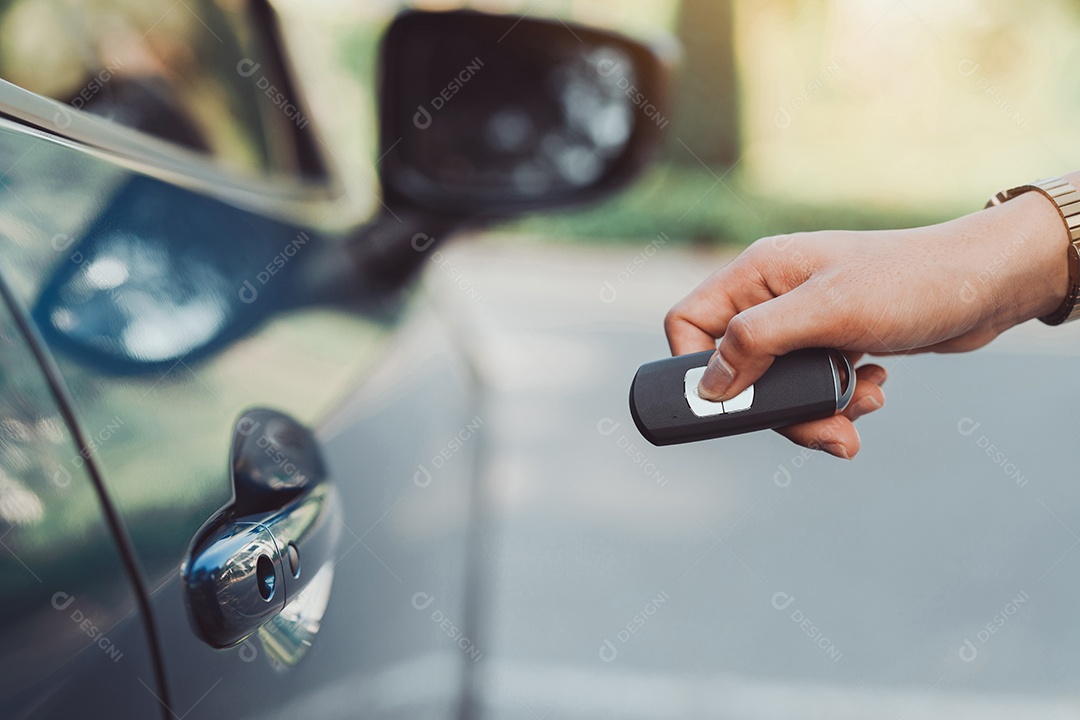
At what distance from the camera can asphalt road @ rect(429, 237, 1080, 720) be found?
69.5 inches

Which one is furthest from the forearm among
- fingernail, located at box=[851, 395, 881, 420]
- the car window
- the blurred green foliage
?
the blurred green foliage

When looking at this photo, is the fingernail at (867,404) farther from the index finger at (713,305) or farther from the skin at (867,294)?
the index finger at (713,305)

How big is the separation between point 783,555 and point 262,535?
1.25 m

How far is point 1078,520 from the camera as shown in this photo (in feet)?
6.39

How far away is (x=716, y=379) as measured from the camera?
1.13m

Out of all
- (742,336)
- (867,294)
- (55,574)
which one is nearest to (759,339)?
(742,336)

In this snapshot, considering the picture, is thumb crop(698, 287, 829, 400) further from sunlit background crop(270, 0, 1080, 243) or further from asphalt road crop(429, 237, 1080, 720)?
sunlit background crop(270, 0, 1080, 243)

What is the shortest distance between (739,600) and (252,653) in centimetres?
114

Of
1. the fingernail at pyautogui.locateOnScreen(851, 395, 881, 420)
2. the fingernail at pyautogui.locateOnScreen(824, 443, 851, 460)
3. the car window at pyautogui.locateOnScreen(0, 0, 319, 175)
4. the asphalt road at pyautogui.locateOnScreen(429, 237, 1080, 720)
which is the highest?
the car window at pyautogui.locateOnScreen(0, 0, 319, 175)

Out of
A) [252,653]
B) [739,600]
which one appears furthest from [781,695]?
[252,653]

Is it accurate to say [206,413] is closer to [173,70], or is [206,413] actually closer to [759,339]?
[759,339]

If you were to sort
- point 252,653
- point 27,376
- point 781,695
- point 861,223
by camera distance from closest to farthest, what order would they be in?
1. point 27,376
2. point 252,653
3. point 781,695
4. point 861,223

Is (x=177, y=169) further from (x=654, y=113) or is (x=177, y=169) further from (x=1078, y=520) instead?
(x=1078, y=520)

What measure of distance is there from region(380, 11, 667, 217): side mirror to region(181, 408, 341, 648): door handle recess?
89 cm
